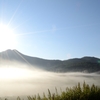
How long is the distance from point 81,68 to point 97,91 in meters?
189

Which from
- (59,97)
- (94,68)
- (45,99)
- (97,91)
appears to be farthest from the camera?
(94,68)

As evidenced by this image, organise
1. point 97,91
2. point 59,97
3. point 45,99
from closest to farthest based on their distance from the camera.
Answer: point 45,99, point 59,97, point 97,91

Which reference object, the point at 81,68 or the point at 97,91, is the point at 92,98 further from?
the point at 81,68

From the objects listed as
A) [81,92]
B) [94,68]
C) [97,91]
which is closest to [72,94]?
[81,92]

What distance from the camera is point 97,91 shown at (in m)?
9.20

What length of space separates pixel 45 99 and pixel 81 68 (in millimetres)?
190808

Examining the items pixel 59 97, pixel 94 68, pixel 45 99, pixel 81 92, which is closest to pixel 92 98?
pixel 81 92

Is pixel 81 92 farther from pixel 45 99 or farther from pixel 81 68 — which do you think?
pixel 81 68

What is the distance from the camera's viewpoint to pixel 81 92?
28.6ft

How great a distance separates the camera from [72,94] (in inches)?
340

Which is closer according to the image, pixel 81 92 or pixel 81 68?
pixel 81 92

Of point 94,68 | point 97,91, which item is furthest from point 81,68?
point 97,91

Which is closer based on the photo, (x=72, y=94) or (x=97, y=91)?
(x=72, y=94)

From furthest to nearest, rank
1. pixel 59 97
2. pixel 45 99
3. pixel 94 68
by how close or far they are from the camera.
A: pixel 94 68
pixel 59 97
pixel 45 99
